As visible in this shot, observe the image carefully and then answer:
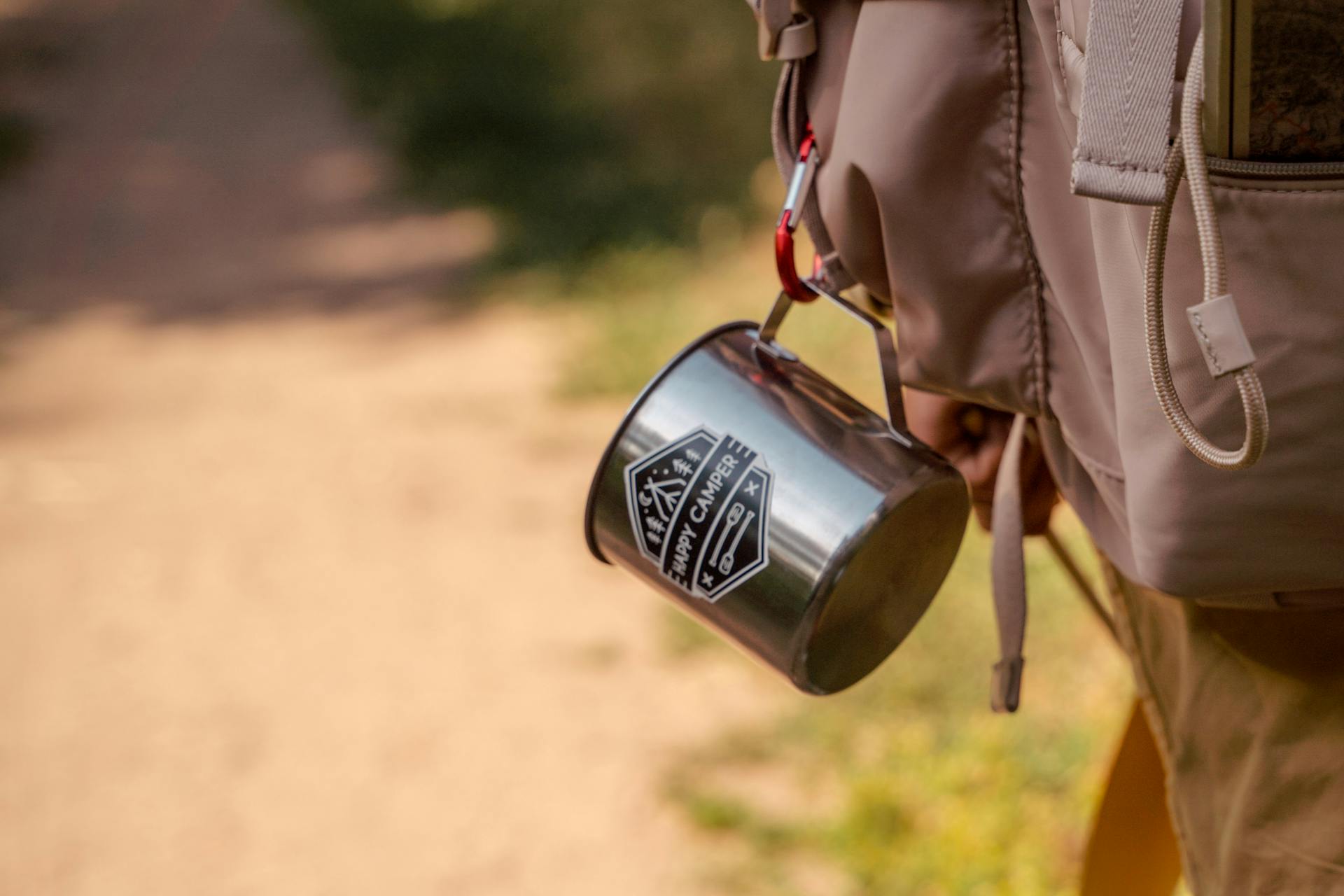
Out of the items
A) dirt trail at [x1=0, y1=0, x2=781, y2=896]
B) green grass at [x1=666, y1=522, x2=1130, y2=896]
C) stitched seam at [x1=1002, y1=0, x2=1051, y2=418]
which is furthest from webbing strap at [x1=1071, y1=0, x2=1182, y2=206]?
dirt trail at [x1=0, y1=0, x2=781, y2=896]

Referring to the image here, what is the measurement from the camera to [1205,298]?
64 cm

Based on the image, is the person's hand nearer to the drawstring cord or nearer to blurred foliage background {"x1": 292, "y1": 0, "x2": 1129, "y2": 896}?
the drawstring cord

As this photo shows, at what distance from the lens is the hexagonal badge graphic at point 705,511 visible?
0.92 meters

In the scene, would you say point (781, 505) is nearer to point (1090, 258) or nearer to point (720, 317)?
point (1090, 258)

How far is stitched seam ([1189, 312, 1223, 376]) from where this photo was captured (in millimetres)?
616

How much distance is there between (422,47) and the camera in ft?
22.1

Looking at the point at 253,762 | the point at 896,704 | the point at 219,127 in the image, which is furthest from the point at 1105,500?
the point at 219,127

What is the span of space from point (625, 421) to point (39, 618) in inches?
97.6

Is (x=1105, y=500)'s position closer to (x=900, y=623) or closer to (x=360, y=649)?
(x=900, y=623)

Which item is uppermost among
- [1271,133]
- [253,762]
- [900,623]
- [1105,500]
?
[1271,133]

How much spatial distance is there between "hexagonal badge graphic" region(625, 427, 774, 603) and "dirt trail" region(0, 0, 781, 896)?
131 cm

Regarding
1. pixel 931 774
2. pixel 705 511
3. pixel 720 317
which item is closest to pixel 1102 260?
pixel 705 511

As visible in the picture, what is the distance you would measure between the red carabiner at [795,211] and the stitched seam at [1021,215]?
0.15m

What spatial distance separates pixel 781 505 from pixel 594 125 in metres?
4.91
